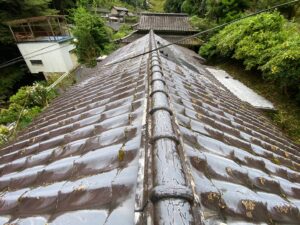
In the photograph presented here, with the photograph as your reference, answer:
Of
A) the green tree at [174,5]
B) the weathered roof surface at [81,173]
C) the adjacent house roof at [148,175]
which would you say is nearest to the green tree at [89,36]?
the weathered roof surface at [81,173]

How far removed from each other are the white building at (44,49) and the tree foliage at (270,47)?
17.0m

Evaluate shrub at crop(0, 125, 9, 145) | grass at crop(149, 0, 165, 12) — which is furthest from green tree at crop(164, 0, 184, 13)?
shrub at crop(0, 125, 9, 145)

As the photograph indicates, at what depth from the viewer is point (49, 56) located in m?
23.3

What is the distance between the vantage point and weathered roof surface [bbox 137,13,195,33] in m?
24.5

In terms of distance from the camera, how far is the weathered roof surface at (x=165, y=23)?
80.5 feet

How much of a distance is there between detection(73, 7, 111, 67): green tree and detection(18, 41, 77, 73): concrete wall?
5408 mm

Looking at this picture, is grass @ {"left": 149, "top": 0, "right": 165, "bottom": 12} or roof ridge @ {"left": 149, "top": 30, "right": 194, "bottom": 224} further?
grass @ {"left": 149, "top": 0, "right": 165, "bottom": 12}

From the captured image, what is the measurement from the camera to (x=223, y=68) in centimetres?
1964

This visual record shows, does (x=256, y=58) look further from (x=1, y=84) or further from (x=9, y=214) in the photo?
(x=1, y=84)

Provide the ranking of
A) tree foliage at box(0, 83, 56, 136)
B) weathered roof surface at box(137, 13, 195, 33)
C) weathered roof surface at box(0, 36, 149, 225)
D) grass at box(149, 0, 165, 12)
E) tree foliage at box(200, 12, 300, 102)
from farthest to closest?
grass at box(149, 0, 165, 12)
weathered roof surface at box(137, 13, 195, 33)
tree foliage at box(0, 83, 56, 136)
tree foliage at box(200, 12, 300, 102)
weathered roof surface at box(0, 36, 149, 225)

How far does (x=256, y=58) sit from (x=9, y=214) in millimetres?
15920

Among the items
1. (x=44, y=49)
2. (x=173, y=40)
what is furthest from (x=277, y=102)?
(x=44, y=49)

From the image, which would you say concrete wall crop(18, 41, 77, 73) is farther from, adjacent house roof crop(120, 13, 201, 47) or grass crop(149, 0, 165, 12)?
grass crop(149, 0, 165, 12)

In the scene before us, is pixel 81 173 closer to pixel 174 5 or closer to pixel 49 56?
pixel 49 56
